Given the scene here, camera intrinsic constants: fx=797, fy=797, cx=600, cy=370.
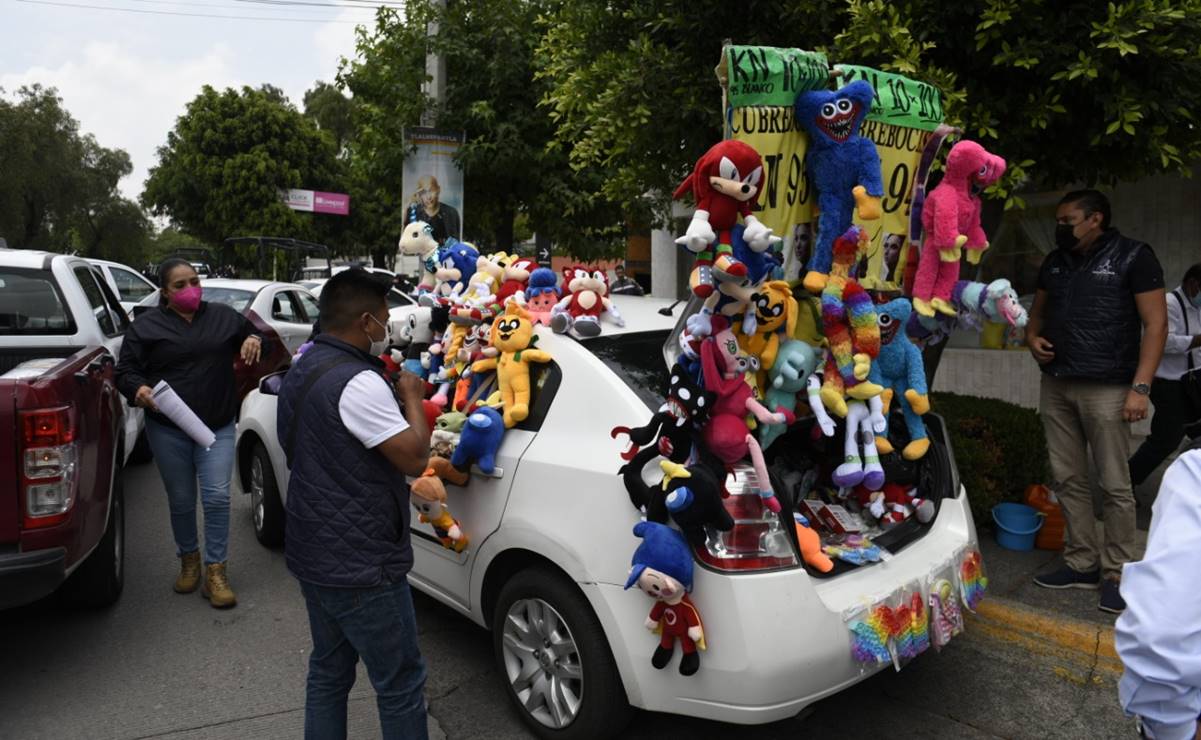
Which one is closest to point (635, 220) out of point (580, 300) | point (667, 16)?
point (667, 16)

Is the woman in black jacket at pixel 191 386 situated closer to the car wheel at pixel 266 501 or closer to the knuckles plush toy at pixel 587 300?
the car wheel at pixel 266 501

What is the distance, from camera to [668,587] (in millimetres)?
2408

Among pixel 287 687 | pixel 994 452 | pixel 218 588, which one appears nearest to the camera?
pixel 287 687

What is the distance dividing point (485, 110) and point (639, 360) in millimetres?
7385

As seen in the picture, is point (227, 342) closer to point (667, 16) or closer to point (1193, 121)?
point (667, 16)

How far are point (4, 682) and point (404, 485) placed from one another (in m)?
2.49

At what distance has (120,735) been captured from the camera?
315cm

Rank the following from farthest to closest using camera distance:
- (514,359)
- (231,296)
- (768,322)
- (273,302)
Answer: (273,302) < (231,296) < (514,359) < (768,322)

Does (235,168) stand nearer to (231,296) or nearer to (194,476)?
(231,296)

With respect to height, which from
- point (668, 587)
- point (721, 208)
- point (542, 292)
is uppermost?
point (721, 208)

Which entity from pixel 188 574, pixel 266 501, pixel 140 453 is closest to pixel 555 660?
pixel 188 574

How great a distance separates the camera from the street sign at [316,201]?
28.7 meters

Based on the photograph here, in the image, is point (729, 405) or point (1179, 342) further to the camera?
point (1179, 342)

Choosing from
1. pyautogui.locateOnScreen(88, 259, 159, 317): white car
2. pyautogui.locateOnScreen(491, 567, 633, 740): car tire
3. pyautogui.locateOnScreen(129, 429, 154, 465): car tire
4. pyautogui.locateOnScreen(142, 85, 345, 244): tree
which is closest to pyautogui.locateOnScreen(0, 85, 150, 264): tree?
pyautogui.locateOnScreen(142, 85, 345, 244): tree
